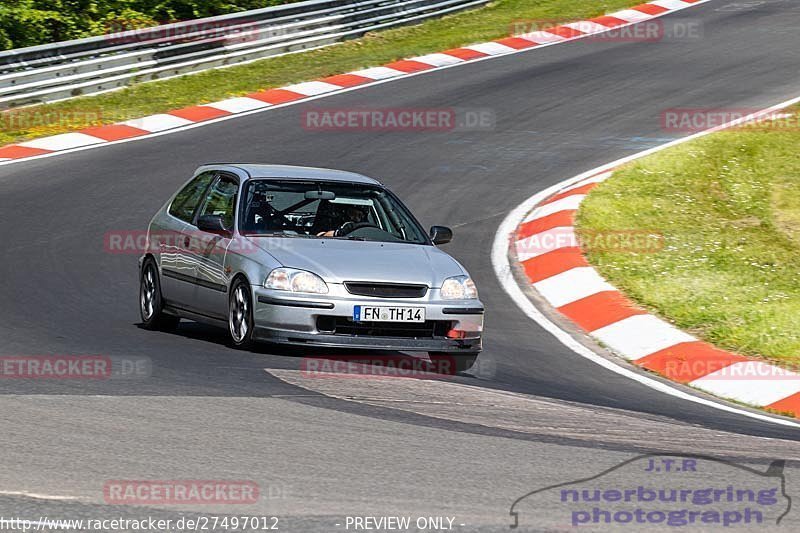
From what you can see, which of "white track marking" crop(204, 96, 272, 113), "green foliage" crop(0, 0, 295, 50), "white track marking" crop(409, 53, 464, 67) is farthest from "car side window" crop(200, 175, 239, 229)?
"white track marking" crop(409, 53, 464, 67)

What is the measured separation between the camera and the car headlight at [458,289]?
977 cm

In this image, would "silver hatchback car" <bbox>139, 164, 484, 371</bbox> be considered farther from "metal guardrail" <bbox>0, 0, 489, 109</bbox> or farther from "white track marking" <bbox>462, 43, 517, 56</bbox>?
"white track marking" <bbox>462, 43, 517, 56</bbox>

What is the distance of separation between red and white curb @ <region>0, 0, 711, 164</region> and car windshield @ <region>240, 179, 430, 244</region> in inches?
304

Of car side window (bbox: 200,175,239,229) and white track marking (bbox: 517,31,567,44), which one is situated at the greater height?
car side window (bbox: 200,175,239,229)

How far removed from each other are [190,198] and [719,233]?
5821mm

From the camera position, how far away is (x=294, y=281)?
9.54 m

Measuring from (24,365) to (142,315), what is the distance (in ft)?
8.14

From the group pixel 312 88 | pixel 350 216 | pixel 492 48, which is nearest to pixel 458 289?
pixel 350 216

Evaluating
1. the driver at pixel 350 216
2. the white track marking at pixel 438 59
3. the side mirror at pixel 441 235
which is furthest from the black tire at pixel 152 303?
the white track marking at pixel 438 59

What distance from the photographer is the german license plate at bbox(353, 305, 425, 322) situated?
31.0ft

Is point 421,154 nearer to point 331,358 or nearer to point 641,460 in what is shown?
point 331,358

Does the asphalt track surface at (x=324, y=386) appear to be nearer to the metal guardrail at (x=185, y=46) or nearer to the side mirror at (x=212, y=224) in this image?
the side mirror at (x=212, y=224)

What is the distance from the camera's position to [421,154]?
18297 millimetres

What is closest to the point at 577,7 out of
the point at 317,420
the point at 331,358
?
the point at 331,358
